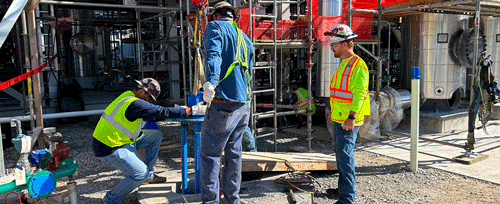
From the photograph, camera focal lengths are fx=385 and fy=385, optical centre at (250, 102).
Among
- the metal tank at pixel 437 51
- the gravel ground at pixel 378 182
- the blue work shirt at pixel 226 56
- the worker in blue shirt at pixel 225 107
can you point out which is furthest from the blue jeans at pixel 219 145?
the metal tank at pixel 437 51

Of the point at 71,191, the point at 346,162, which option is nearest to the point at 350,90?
the point at 346,162

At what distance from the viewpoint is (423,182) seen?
192 inches

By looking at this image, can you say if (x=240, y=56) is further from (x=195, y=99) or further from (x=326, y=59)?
(x=326, y=59)

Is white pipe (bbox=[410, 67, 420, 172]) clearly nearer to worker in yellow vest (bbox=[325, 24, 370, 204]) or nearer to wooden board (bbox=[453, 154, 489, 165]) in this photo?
wooden board (bbox=[453, 154, 489, 165])

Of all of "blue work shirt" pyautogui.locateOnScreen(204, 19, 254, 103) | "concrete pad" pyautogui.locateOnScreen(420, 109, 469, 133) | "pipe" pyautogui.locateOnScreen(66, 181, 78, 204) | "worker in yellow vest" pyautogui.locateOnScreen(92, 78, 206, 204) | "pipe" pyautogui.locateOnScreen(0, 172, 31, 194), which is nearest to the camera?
"blue work shirt" pyautogui.locateOnScreen(204, 19, 254, 103)

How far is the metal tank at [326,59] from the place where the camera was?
679 cm

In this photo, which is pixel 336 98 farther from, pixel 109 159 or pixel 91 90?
pixel 91 90

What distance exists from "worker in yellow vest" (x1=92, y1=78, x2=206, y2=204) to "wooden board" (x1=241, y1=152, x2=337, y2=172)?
1.13 metres

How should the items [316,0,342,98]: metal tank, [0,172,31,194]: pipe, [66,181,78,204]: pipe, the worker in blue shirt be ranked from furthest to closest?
[316,0,342,98]: metal tank
[66,181,78,204]: pipe
[0,172,31,194]: pipe
the worker in blue shirt

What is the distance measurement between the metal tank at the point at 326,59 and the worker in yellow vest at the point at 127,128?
3.67m

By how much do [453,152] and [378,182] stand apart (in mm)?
2126

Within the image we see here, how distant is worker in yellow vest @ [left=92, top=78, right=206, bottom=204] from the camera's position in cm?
379

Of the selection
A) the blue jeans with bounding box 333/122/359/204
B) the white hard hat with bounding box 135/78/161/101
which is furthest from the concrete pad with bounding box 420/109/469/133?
the white hard hat with bounding box 135/78/161/101

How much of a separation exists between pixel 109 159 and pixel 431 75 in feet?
20.8
